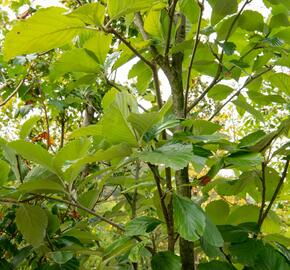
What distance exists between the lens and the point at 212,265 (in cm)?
81

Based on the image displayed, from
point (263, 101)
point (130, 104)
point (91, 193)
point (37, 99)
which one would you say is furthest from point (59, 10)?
point (37, 99)

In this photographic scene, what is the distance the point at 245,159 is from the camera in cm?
67

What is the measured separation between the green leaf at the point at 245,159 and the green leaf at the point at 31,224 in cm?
45

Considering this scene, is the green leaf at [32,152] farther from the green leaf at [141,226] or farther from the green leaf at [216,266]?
the green leaf at [216,266]

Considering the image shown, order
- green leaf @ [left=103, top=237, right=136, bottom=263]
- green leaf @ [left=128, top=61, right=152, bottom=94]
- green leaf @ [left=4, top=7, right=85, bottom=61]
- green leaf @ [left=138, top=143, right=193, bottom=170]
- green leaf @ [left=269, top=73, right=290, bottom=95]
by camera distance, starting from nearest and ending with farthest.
Answer: green leaf @ [left=138, top=143, right=193, bottom=170] < green leaf @ [left=4, top=7, right=85, bottom=61] < green leaf @ [left=103, top=237, right=136, bottom=263] < green leaf @ [left=269, top=73, right=290, bottom=95] < green leaf @ [left=128, top=61, right=152, bottom=94]

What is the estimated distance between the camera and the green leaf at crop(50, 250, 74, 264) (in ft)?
2.80

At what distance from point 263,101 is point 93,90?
0.78 m

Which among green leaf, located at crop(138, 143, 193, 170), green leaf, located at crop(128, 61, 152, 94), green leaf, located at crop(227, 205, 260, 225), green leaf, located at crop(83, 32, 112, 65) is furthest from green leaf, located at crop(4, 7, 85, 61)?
green leaf, located at crop(227, 205, 260, 225)

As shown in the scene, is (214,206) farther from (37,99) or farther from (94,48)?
(37,99)

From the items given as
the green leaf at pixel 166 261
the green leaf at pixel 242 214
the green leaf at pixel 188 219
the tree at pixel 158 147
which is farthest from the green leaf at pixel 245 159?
the green leaf at pixel 242 214

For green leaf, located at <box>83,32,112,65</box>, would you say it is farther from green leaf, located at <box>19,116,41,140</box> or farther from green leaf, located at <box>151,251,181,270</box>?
green leaf, located at <box>151,251,181,270</box>

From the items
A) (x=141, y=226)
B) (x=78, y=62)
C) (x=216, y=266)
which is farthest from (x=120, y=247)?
(x=78, y=62)

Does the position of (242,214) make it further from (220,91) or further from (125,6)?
(125,6)

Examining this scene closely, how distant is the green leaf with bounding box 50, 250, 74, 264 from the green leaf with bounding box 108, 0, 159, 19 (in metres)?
0.53
